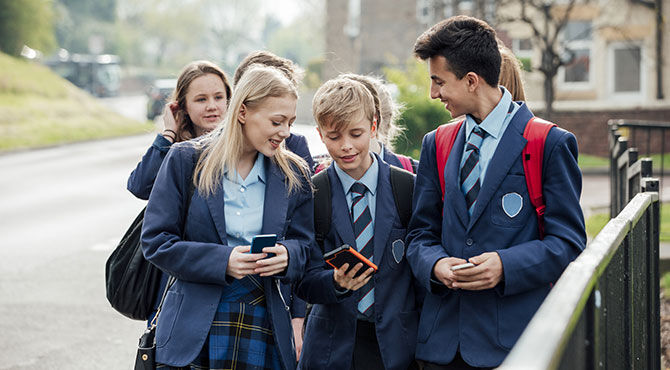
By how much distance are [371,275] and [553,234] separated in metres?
0.72

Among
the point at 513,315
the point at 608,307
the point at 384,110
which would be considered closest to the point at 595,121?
the point at 384,110

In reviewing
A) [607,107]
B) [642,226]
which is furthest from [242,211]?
[607,107]

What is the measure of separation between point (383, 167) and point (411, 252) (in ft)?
1.50

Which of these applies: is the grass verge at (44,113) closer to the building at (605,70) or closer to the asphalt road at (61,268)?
the asphalt road at (61,268)

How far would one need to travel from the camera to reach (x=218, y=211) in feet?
11.3

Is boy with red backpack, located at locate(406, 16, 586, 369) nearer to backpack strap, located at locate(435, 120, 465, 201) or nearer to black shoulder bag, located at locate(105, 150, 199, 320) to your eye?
backpack strap, located at locate(435, 120, 465, 201)

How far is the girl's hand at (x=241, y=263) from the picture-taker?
331 cm

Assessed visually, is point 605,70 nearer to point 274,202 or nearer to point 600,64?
point 600,64

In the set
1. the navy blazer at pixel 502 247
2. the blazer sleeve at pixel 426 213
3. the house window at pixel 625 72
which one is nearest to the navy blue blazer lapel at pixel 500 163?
the navy blazer at pixel 502 247

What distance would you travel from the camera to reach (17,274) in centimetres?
948

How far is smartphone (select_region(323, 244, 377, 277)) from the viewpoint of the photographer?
3305 mm

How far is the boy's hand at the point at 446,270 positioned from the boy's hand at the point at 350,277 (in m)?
0.24

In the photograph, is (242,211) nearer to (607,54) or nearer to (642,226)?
(642,226)

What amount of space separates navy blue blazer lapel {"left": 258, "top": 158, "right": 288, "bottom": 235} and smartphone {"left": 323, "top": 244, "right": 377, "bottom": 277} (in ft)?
0.89
